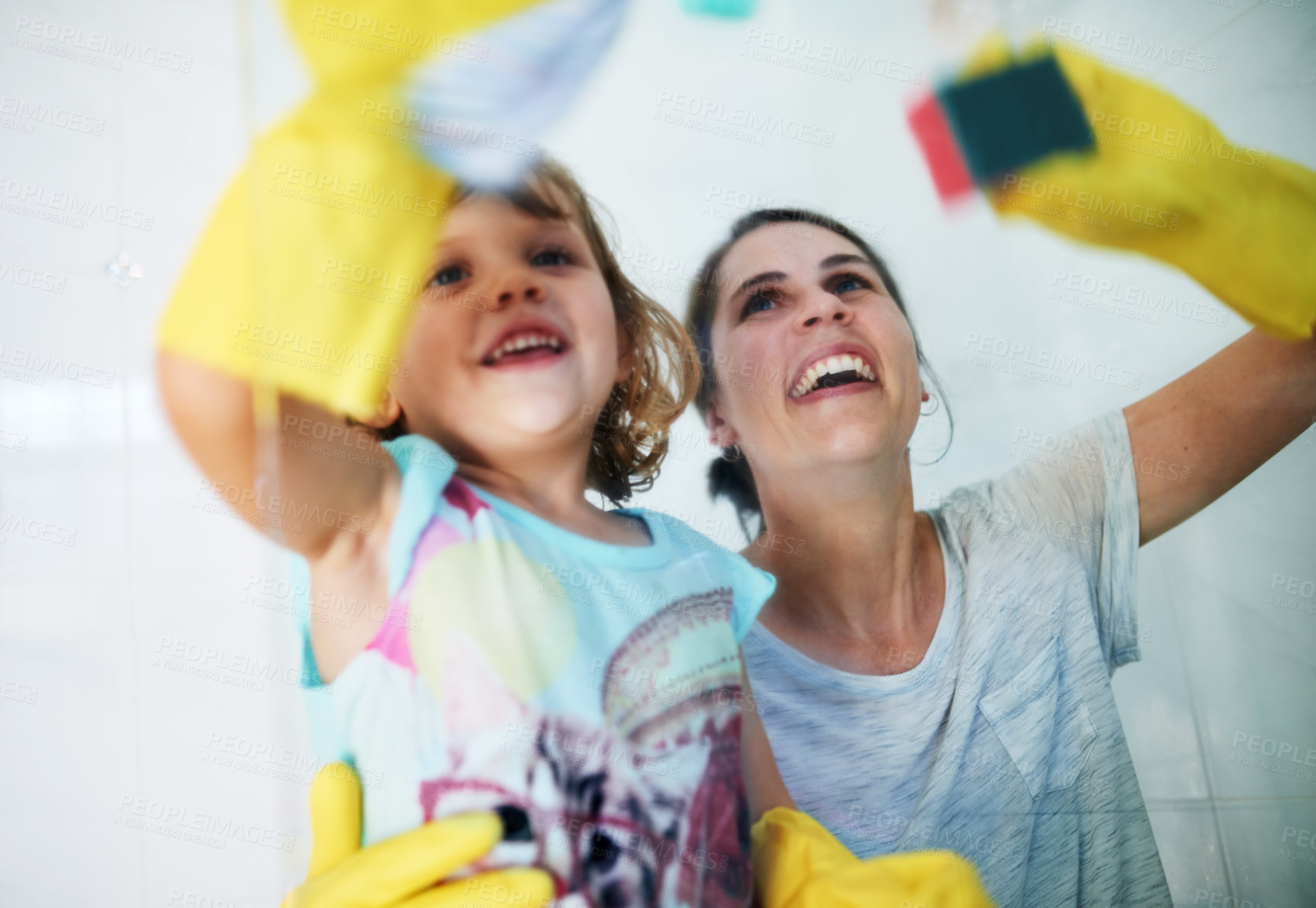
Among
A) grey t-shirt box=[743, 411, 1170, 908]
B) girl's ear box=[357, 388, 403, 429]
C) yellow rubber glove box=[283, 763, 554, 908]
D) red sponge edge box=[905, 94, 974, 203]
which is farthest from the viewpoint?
red sponge edge box=[905, 94, 974, 203]

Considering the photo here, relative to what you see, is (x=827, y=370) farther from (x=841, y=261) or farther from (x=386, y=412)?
(x=386, y=412)

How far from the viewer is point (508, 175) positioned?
906mm

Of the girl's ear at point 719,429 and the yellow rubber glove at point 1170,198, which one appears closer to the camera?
the girl's ear at point 719,429

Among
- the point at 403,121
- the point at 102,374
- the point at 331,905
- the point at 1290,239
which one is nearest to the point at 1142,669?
Answer: the point at 1290,239

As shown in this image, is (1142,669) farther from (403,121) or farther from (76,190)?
(76,190)

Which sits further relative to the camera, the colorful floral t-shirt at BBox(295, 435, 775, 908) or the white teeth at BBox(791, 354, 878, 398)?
the white teeth at BBox(791, 354, 878, 398)

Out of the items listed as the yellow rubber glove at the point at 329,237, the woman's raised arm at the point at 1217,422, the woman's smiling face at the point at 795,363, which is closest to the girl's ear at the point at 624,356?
the woman's smiling face at the point at 795,363

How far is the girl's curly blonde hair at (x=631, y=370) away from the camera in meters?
0.92

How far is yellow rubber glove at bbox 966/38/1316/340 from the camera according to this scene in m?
1.15

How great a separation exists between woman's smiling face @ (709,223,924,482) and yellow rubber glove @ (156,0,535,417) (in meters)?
0.35

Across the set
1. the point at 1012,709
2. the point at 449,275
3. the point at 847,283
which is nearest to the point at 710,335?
the point at 847,283

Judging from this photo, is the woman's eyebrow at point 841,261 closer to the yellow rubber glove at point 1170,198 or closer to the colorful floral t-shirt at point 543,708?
the yellow rubber glove at point 1170,198

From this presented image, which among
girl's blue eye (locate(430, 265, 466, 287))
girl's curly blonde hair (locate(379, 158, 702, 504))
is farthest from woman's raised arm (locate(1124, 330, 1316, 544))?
girl's blue eye (locate(430, 265, 466, 287))

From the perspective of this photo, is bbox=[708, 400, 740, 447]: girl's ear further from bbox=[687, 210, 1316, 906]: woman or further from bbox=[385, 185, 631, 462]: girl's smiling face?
bbox=[385, 185, 631, 462]: girl's smiling face
